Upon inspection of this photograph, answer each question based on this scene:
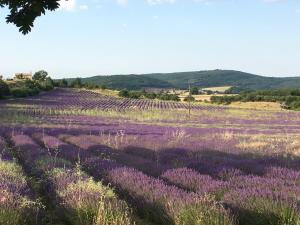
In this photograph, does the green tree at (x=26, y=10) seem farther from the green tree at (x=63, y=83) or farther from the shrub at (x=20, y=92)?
the green tree at (x=63, y=83)

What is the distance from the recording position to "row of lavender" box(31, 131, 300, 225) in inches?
261

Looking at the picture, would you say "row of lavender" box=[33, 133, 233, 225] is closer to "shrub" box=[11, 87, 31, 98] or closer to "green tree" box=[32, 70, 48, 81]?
"shrub" box=[11, 87, 31, 98]

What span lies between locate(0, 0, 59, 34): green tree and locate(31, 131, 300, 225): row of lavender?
3113 millimetres

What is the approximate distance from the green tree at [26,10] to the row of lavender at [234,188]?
123 inches

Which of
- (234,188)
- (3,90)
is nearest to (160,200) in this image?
(234,188)

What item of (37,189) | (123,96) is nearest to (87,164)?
(37,189)

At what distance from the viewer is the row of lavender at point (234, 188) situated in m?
6.62

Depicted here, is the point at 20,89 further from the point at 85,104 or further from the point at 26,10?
the point at 26,10

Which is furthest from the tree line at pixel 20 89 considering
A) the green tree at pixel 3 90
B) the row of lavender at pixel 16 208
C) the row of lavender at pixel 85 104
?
the row of lavender at pixel 16 208

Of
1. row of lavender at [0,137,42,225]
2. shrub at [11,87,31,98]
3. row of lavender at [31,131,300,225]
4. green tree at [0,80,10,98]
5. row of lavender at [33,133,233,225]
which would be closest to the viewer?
row of lavender at [33,133,233,225]

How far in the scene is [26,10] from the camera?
8555 mm

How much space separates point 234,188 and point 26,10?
4.45 metres

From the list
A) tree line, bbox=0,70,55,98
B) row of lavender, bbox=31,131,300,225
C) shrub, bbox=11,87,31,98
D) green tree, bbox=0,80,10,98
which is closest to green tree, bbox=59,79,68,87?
tree line, bbox=0,70,55,98

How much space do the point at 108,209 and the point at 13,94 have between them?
251 ft
